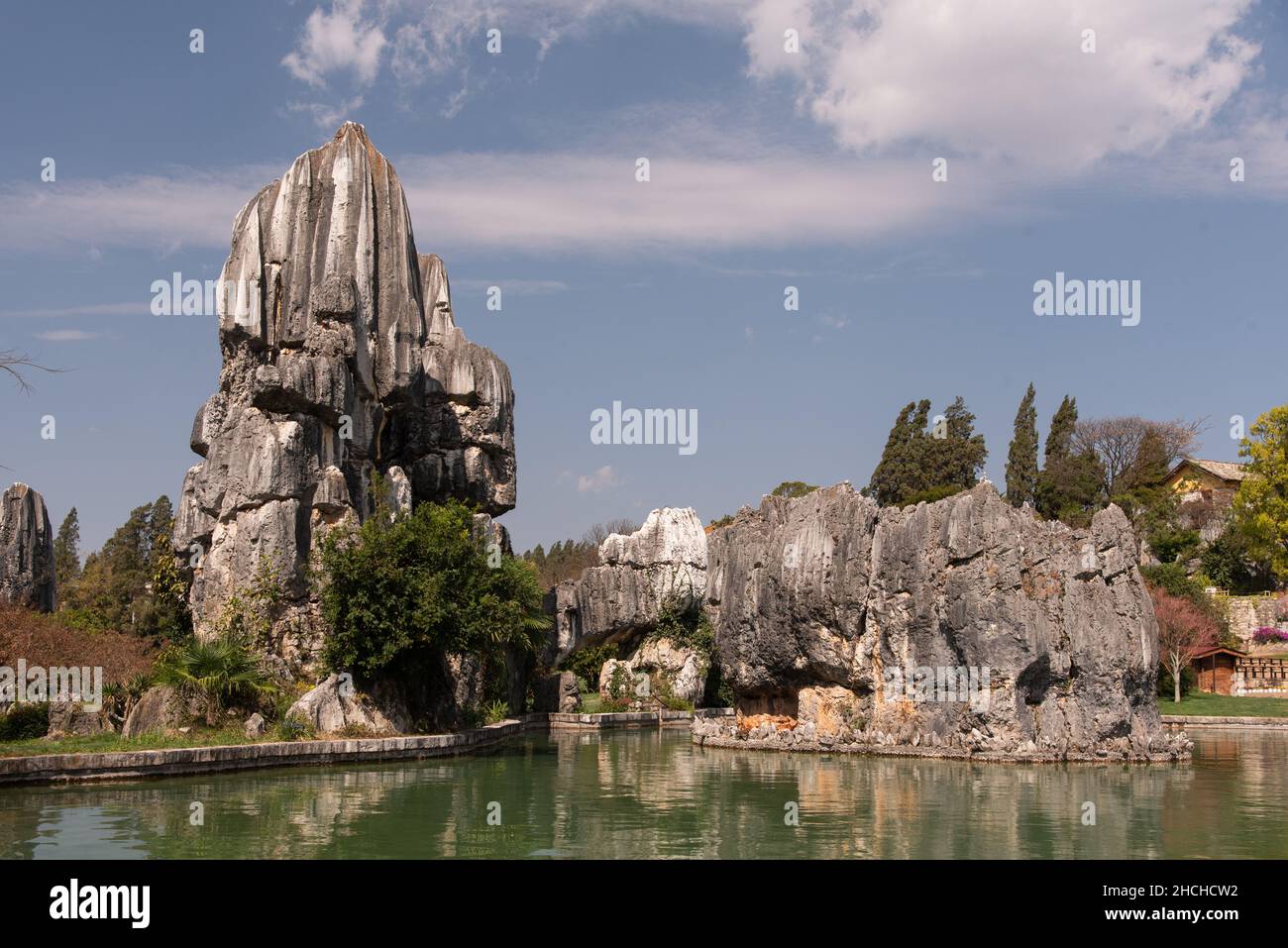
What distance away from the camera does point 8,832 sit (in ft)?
59.0

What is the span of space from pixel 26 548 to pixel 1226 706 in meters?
45.6

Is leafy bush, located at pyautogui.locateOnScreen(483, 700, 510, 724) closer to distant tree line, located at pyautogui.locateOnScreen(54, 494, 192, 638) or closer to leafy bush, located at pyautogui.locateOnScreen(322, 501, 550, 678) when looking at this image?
leafy bush, located at pyautogui.locateOnScreen(322, 501, 550, 678)

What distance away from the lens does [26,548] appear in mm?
43812

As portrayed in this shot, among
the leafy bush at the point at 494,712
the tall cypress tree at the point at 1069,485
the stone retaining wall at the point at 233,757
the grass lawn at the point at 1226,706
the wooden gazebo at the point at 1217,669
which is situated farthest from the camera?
the tall cypress tree at the point at 1069,485

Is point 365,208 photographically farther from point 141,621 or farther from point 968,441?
point 968,441

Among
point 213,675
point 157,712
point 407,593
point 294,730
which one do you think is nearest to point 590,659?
point 407,593

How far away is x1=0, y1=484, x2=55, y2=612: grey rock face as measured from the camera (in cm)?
4306

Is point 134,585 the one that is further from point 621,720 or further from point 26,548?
point 621,720

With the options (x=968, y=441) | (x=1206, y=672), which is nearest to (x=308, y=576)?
(x=1206, y=672)

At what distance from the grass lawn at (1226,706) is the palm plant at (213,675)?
32942 mm

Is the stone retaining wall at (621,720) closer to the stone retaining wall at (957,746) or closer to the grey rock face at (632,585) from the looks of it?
the grey rock face at (632,585)

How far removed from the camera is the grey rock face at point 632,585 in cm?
5488

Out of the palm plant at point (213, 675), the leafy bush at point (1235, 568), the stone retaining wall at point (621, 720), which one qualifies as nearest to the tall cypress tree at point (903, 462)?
the leafy bush at point (1235, 568)

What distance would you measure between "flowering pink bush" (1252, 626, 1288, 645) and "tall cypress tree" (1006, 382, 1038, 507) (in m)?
16.2
